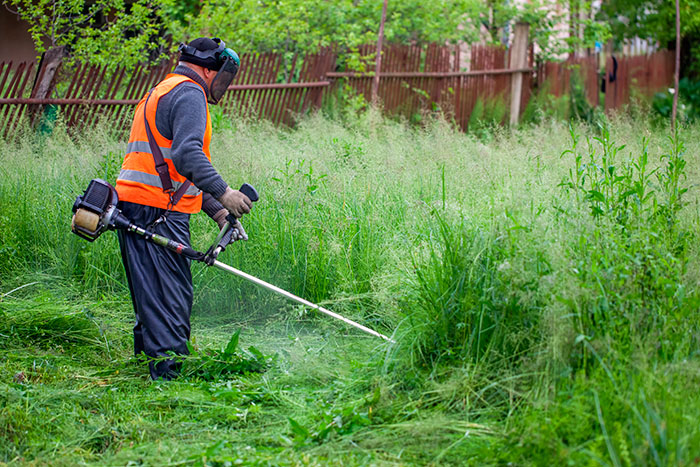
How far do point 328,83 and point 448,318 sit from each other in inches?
310

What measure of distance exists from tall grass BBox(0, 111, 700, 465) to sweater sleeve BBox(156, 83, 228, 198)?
977 millimetres

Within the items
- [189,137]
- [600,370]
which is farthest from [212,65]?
[600,370]

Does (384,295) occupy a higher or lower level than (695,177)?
lower

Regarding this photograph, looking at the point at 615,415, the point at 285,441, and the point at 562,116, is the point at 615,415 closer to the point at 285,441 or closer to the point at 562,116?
the point at 285,441

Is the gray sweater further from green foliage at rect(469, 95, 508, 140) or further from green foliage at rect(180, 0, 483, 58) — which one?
green foliage at rect(469, 95, 508, 140)

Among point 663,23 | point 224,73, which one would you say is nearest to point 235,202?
point 224,73

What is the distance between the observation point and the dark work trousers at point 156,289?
3.94 metres

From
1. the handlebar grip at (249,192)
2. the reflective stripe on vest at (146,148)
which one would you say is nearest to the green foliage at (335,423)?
the handlebar grip at (249,192)

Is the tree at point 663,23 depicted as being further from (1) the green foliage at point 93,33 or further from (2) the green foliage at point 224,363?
(2) the green foliage at point 224,363

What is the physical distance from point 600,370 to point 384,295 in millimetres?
1655


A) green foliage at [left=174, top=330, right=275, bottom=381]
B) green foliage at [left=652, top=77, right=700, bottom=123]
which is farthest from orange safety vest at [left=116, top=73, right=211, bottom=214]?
green foliage at [left=652, top=77, right=700, bottom=123]

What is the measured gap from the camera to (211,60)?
13.4ft

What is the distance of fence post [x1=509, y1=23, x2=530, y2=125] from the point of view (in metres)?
12.1

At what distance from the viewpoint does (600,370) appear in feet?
8.93
